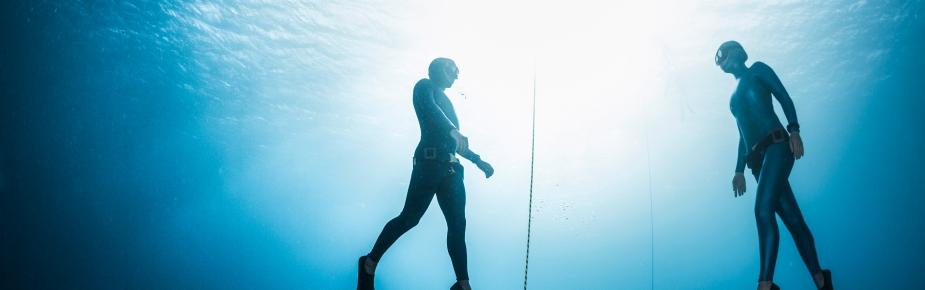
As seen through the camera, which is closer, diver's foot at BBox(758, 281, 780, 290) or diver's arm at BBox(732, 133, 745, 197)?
diver's foot at BBox(758, 281, 780, 290)

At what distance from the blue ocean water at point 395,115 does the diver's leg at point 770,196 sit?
10.1 ft

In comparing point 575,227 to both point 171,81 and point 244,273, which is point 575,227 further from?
point 244,273

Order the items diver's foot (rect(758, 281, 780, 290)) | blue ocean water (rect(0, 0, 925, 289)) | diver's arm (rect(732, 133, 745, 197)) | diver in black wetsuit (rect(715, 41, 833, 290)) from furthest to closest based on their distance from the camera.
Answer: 1. blue ocean water (rect(0, 0, 925, 289))
2. diver's arm (rect(732, 133, 745, 197))
3. diver in black wetsuit (rect(715, 41, 833, 290))
4. diver's foot (rect(758, 281, 780, 290))

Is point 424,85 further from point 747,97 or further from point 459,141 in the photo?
point 747,97

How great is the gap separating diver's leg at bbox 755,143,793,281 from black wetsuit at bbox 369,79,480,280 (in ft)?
5.62

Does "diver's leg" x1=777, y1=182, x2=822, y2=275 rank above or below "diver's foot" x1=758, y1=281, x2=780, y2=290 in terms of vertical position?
above

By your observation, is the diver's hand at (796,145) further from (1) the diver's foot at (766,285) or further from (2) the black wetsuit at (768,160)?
(1) the diver's foot at (766,285)

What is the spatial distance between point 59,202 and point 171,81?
155ft

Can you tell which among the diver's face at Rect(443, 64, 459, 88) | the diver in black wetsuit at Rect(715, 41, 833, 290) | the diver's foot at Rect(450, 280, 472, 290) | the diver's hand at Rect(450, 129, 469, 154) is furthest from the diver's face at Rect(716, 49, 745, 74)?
the diver's foot at Rect(450, 280, 472, 290)

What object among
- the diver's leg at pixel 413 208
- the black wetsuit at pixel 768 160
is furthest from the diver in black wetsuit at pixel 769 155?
the diver's leg at pixel 413 208

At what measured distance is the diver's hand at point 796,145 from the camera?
2.48 m

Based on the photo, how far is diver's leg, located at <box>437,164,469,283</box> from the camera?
273 centimetres

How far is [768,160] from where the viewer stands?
8.66 ft

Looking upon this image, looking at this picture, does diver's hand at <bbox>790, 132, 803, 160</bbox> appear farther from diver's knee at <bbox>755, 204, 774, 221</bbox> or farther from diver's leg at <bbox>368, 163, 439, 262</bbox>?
diver's leg at <bbox>368, 163, 439, 262</bbox>
